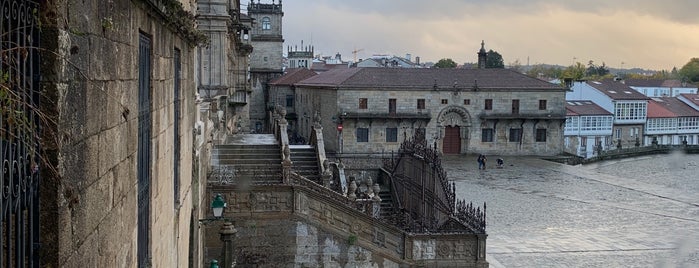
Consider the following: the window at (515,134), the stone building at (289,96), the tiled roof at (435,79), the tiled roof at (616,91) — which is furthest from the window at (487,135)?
the tiled roof at (616,91)

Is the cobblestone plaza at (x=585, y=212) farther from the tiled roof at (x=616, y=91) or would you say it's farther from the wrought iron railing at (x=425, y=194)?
the tiled roof at (x=616, y=91)

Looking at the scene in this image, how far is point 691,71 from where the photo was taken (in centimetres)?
12825

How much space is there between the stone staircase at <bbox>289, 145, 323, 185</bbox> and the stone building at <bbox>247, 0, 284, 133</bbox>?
50.6 meters

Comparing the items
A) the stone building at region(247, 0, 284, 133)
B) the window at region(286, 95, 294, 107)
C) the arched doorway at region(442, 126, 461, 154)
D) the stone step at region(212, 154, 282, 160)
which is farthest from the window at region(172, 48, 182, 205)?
the stone building at region(247, 0, 284, 133)

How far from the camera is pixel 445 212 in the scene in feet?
67.0

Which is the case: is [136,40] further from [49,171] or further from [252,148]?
[252,148]

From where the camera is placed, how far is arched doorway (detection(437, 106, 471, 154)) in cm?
5072

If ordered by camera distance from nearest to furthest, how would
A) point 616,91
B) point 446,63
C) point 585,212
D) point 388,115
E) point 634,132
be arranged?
1. point 585,212
2. point 388,115
3. point 634,132
4. point 616,91
5. point 446,63

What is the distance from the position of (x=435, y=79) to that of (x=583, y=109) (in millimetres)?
17316

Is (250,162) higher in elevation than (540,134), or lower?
higher

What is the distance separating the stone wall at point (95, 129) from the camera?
119 inches

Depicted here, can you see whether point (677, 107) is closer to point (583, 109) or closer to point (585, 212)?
point (583, 109)

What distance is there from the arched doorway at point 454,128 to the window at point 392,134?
3.08 metres

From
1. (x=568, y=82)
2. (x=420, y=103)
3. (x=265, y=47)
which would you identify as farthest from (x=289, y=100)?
(x=568, y=82)
